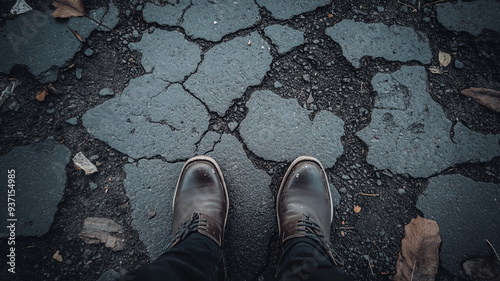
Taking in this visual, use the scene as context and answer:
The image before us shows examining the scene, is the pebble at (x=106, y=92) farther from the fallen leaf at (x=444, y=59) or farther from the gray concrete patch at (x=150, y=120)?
the fallen leaf at (x=444, y=59)

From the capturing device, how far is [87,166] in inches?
61.6

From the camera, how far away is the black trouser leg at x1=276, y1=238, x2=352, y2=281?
110 centimetres

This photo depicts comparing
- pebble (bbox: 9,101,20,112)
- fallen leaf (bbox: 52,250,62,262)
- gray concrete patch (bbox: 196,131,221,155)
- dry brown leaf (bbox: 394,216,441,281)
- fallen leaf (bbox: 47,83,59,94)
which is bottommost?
fallen leaf (bbox: 52,250,62,262)

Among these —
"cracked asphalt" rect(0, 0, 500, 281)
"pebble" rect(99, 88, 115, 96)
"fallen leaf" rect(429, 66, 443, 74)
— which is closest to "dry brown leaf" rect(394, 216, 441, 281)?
"cracked asphalt" rect(0, 0, 500, 281)

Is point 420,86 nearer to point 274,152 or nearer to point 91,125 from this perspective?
point 274,152

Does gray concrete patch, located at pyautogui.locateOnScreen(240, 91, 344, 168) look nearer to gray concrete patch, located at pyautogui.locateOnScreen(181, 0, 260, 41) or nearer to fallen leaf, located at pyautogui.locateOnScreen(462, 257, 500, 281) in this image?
gray concrete patch, located at pyautogui.locateOnScreen(181, 0, 260, 41)

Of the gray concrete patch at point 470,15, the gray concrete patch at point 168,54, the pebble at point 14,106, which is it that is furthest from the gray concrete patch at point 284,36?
the pebble at point 14,106

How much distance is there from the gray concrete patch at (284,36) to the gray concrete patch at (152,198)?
1098 millimetres

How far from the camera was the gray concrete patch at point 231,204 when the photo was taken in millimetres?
1513

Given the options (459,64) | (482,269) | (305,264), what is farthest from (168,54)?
(482,269)

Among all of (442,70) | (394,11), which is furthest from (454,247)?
(394,11)

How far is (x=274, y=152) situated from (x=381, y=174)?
28.5 inches

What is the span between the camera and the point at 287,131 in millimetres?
1639

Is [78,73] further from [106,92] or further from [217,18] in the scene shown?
[217,18]
